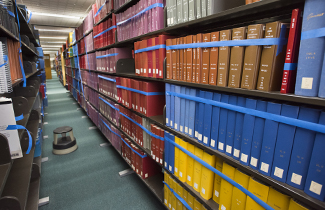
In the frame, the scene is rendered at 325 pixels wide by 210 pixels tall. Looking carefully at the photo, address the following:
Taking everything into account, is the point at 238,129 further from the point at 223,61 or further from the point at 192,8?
the point at 192,8

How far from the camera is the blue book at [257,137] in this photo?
2.89ft

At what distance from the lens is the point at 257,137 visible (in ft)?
2.98

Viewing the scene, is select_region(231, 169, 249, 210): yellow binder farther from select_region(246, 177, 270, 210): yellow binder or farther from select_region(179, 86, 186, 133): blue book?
select_region(179, 86, 186, 133): blue book

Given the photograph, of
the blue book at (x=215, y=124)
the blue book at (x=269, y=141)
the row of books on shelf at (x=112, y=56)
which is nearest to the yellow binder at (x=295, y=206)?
the blue book at (x=269, y=141)

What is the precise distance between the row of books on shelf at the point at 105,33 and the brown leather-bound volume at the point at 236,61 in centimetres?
211

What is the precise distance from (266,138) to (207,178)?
1.90 feet

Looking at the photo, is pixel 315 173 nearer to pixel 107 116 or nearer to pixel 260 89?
pixel 260 89

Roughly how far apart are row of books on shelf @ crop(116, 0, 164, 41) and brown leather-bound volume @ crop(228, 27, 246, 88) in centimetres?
87

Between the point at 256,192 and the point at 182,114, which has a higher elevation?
the point at 182,114

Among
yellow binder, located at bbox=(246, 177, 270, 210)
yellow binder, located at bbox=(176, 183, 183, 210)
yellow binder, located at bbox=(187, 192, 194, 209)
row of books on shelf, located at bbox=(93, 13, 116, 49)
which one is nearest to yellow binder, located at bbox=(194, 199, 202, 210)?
yellow binder, located at bbox=(187, 192, 194, 209)

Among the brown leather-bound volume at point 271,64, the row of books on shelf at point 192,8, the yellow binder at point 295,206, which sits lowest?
the yellow binder at point 295,206

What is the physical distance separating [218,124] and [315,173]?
1.69ft

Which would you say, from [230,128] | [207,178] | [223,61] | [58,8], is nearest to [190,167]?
[207,178]

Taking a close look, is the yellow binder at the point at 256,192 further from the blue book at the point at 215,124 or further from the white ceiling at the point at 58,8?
the white ceiling at the point at 58,8
